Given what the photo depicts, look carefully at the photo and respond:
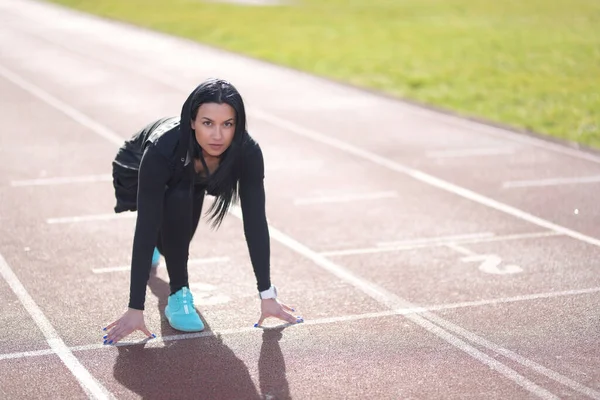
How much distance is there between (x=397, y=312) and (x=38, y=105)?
10.9m

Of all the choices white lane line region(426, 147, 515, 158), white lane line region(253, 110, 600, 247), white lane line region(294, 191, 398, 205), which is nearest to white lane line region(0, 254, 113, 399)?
white lane line region(294, 191, 398, 205)

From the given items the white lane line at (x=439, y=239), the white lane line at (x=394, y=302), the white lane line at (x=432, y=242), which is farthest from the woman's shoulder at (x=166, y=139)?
the white lane line at (x=439, y=239)

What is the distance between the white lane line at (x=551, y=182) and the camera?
37.3 ft

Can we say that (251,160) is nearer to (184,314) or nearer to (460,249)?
(184,314)

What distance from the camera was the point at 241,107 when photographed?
19.7ft

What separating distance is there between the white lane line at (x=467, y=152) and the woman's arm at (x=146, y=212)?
23.7 ft

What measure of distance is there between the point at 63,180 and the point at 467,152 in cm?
493

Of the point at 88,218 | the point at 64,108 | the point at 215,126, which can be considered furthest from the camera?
the point at 64,108

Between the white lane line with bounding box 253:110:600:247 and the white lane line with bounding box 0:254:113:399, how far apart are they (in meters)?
4.63

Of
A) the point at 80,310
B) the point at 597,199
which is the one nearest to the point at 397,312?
the point at 80,310

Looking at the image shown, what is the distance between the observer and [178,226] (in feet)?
21.4

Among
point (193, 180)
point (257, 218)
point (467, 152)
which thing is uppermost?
point (193, 180)

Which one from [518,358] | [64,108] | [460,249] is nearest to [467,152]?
[460,249]

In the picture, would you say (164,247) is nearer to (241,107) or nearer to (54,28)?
(241,107)
